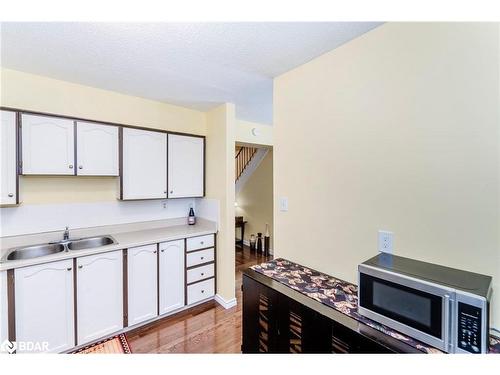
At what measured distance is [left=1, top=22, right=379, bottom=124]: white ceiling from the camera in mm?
1333

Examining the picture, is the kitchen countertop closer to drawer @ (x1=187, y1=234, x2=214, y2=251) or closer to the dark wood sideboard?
drawer @ (x1=187, y1=234, x2=214, y2=251)

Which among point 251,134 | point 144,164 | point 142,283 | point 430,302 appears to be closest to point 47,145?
point 144,164

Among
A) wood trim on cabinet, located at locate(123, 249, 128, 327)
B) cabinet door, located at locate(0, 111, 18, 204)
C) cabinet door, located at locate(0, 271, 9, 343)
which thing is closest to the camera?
cabinet door, located at locate(0, 271, 9, 343)

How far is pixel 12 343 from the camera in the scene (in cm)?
160

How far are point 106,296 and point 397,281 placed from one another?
2240 mm

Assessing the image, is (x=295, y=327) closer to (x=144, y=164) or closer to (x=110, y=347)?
(x=110, y=347)

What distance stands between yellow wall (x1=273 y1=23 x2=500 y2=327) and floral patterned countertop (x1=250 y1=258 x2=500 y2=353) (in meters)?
0.09

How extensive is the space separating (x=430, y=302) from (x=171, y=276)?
→ 7.26 feet

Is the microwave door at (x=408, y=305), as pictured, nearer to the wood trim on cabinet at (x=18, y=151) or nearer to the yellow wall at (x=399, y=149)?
the yellow wall at (x=399, y=149)

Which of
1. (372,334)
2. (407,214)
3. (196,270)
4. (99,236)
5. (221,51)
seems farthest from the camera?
(196,270)

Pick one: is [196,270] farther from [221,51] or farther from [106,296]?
[221,51]

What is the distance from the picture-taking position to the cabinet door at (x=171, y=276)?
7.57ft

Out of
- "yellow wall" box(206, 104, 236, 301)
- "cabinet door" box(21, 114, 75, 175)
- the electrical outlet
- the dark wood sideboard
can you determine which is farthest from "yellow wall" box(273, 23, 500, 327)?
"cabinet door" box(21, 114, 75, 175)
